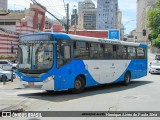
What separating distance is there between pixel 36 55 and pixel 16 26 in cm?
4339

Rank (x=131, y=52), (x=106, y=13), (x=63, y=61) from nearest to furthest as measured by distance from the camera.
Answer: (x=63, y=61), (x=131, y=52), (x=106, y=13)

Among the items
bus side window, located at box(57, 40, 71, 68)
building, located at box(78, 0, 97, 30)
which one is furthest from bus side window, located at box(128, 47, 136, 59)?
building, located at box(78, 0, 97, 30)

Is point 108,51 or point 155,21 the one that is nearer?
point 108,51

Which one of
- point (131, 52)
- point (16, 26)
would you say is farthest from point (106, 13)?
point (131, 52)

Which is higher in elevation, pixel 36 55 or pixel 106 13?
pixel 106 13

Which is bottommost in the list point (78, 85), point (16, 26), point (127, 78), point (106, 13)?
point (127, 78)

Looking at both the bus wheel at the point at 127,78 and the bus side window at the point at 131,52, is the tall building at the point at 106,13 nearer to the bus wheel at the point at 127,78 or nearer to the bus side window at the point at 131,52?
the bus side window at the point at 131,52

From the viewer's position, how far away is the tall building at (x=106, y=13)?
67.7 metres

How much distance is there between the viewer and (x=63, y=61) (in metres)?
15.9

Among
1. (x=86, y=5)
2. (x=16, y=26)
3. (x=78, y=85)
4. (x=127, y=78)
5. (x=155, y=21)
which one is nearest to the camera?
(x=78, y=85)

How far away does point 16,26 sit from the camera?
57844mm

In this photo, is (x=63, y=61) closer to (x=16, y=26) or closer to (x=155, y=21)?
(x=16, y=26)

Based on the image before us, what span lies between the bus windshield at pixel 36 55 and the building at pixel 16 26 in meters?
34.8

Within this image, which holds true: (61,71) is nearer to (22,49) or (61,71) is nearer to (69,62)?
(69,62)
